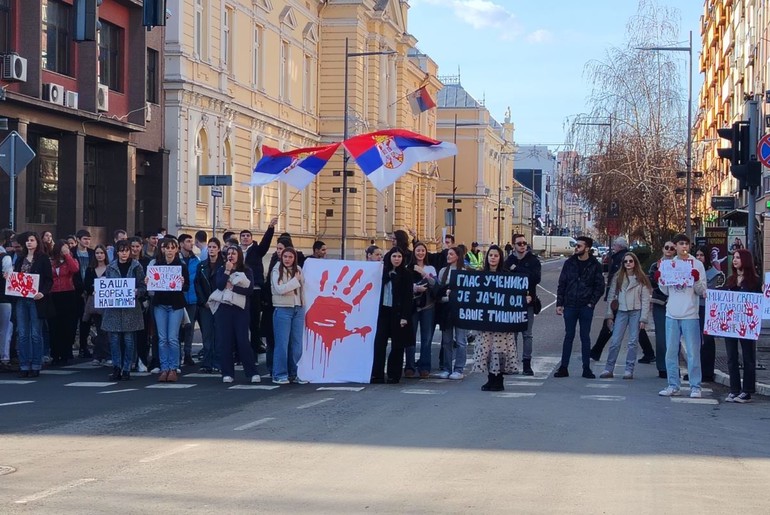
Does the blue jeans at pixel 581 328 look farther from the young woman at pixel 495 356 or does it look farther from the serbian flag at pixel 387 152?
the serbian flag at pixel 387 152

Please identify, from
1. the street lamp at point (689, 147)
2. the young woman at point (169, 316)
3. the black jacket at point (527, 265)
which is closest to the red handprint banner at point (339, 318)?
the young woman at point (169, 316)

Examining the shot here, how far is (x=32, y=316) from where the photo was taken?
16.9 meters

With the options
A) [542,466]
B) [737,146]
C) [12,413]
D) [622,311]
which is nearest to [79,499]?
[542,466]

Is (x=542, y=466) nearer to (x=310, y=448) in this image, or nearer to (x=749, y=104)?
(x=310, y=448)

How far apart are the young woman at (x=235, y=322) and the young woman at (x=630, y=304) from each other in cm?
516

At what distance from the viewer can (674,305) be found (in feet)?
49.8

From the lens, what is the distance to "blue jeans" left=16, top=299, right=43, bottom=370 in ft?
55.4

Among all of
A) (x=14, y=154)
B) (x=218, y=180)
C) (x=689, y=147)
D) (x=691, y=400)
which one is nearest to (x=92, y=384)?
(x=14, y=154)

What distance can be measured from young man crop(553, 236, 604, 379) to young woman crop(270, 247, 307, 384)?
376cm

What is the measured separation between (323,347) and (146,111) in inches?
858

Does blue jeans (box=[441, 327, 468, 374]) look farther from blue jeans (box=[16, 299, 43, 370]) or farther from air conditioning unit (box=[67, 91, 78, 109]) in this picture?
air conditioning unit (box=[67, 91, 78, 109])

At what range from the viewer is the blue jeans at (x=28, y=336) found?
55.4 feet

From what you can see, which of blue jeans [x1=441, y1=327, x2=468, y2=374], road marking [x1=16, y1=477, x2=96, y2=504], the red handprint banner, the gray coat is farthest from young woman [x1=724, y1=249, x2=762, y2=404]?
road marking [x1=16, y1=477, x2=96, y2=504]

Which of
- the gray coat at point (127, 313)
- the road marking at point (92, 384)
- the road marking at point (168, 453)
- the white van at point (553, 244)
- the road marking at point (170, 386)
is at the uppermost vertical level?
the white van at point (553, 244)
